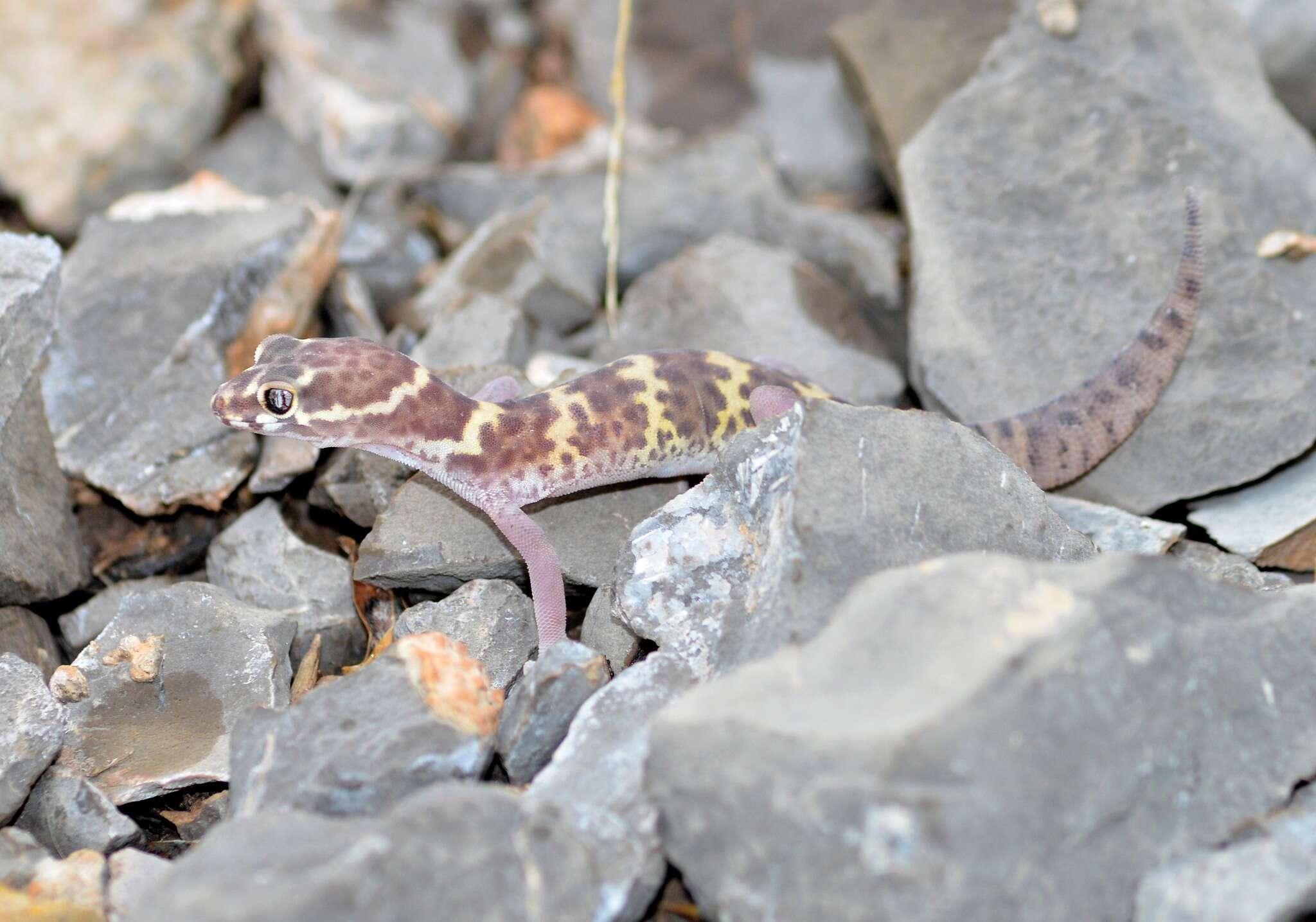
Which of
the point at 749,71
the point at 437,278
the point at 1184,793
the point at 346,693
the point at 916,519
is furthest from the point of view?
the point at 749,71

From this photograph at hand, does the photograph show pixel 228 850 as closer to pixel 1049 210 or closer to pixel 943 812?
pixel 943 812

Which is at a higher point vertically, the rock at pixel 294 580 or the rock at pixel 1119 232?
the rock at pixel 1119 232

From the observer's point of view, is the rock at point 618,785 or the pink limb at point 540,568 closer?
the rock at point 618,785

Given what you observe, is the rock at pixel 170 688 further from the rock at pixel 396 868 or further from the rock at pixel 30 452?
the rock at pixel 396 868

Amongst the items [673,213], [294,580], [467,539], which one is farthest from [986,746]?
[673,213]

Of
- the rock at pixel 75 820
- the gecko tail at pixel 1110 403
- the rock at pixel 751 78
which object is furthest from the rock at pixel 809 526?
the rock at pixel 751 78

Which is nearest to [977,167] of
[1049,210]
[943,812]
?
[1049,210]

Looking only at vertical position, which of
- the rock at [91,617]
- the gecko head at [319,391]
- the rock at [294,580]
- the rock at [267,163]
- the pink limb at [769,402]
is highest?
the gecko head at [319,391]
